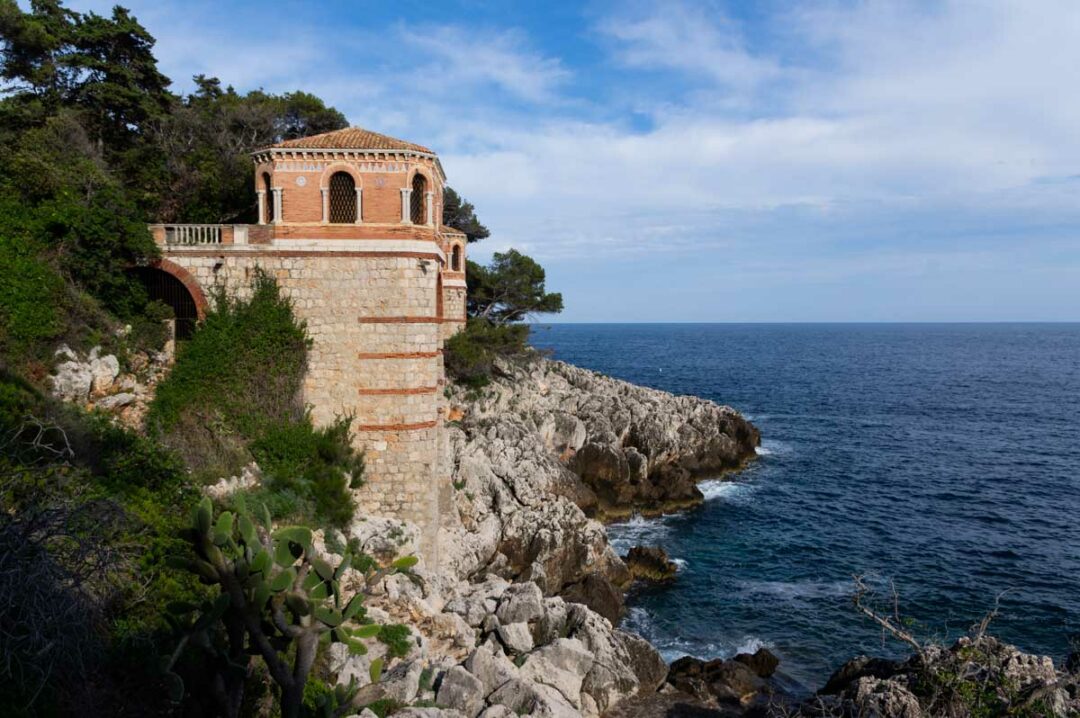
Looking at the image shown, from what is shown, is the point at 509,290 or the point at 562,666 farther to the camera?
the point at 509,290

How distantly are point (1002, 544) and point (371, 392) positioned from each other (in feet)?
86.3

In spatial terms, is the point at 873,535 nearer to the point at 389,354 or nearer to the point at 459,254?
the point at 389,354

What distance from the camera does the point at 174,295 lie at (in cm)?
1916

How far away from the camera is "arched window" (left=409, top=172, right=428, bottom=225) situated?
58.6ft

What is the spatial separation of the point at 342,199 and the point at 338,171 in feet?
2.30

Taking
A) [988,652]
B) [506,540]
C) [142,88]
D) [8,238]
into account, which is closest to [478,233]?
[142,88]

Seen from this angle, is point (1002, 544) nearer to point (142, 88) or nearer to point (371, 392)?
point (371, 392)

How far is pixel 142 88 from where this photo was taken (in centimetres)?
2798

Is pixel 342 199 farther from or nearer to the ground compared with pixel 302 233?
farther from the ground

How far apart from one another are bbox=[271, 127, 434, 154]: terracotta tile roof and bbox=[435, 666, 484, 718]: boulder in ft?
40.2

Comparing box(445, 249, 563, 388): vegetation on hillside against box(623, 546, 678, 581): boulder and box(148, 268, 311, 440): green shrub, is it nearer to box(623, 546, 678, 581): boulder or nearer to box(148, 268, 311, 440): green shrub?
box(623, 546, 678, 581): boulder

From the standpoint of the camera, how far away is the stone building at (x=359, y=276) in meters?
17.3

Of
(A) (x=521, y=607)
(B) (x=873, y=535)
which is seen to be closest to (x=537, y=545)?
(A) (x=521, y=607)

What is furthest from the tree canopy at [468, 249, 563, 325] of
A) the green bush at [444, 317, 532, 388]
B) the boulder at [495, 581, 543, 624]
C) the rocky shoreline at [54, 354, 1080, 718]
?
the boulder at [495, 581, 543, 624]
